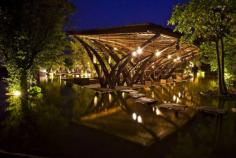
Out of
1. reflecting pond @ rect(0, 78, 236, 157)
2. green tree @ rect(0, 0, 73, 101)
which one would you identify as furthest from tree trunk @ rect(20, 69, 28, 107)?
reflecting pond @ rect(0, 78, 236, 157)

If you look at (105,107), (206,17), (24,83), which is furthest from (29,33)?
(206,17)

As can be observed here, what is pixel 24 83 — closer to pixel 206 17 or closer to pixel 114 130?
pixel 114 130

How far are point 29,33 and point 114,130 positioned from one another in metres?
13.2

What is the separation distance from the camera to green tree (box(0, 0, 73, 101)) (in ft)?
64.7

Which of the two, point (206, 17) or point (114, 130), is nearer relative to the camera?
point (114, 130)

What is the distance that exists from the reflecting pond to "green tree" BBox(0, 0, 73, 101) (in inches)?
184

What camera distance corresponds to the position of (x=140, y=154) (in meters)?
8.58

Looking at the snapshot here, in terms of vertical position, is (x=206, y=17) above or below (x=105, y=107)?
above

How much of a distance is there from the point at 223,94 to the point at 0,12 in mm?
20369

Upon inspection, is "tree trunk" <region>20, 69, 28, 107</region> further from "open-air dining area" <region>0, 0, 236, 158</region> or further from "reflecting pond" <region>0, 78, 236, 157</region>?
"reflecting pond" <region>0, 78, 236, 157</region>

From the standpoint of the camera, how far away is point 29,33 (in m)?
20.8

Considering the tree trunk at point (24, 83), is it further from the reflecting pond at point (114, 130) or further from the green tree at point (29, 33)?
the reflecting pond at point (114, 130)

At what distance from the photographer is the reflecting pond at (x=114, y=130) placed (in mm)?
9016

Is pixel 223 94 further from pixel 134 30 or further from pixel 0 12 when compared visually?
pixel 0 12
